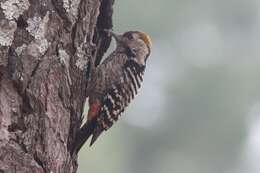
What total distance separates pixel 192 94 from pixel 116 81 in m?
21.4

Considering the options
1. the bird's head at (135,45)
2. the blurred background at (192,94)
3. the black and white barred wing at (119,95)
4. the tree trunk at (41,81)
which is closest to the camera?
the tree trunk at (41,81)

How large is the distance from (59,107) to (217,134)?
22.9m

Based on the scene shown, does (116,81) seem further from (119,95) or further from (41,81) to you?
(41,81)

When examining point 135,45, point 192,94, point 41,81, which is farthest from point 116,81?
point 192,94

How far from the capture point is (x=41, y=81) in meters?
5.02

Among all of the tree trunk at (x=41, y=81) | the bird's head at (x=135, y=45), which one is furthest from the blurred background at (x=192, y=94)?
the tree trunk at (x=41, y=81)

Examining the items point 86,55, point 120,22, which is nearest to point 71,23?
point 86,55

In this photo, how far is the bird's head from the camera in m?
7.23

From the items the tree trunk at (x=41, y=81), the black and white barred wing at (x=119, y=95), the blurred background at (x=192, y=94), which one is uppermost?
the tree trunk at (x=41, y=81)

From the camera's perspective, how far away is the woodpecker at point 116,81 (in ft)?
21.1

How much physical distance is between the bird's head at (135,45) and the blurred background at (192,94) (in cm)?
1647

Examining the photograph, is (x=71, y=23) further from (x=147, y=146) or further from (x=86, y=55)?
(x=147, y=146)

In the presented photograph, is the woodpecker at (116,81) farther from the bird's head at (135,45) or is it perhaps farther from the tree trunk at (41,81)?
the tree trunk at (41,81)

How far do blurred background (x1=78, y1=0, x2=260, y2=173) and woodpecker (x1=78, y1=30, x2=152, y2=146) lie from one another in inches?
654
